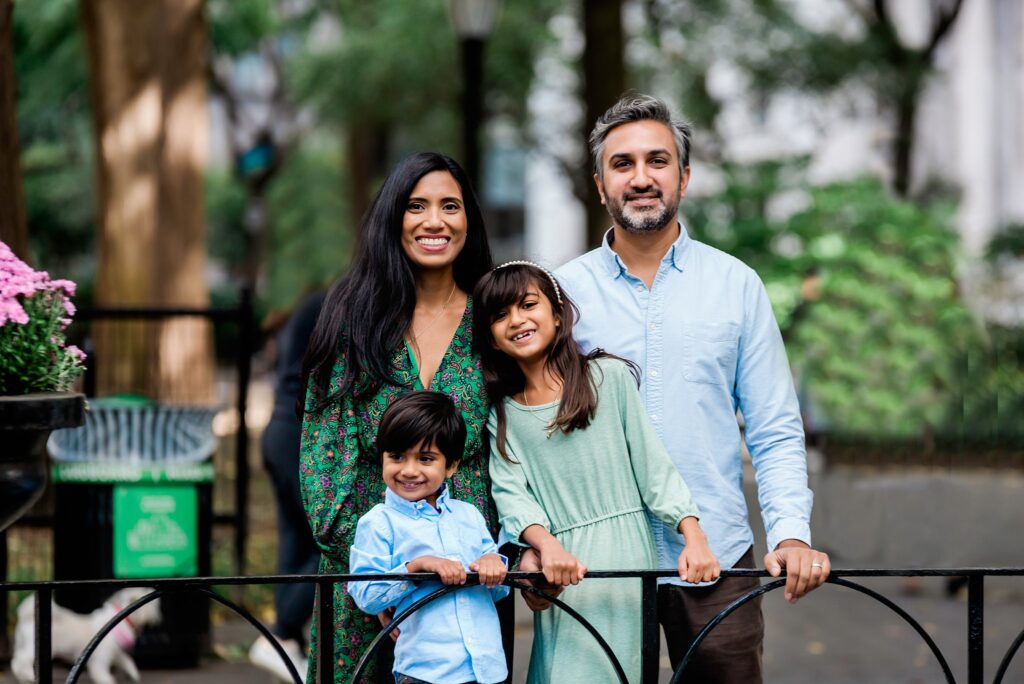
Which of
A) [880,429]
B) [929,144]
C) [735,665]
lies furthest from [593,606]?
[929,144]

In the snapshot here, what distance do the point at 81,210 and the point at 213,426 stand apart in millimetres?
20852

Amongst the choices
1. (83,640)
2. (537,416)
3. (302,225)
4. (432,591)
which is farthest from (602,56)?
(302,225)

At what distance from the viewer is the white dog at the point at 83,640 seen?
18.0 ft

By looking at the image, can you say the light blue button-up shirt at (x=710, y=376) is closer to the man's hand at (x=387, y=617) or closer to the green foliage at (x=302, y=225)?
the man's hand at (x=387, y=617)

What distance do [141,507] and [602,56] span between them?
7.32 metres

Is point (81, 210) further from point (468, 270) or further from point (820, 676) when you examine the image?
point (468, 270)

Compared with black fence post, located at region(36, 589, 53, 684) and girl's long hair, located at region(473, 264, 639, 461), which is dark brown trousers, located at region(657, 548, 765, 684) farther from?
black fence post, located at region(36, 589, 53, 684)

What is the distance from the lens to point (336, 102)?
55.2 ft

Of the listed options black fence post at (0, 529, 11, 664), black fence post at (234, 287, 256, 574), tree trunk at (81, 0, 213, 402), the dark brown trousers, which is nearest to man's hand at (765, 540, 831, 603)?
the dark brown trousers

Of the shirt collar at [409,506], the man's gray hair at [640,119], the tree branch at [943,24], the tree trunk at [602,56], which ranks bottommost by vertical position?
the shirt collar at [409,506]

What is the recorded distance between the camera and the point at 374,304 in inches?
127

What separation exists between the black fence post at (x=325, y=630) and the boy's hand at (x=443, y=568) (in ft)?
0.72

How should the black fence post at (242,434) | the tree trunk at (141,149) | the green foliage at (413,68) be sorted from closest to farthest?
the black fence post at (242,434), the tree trunk at (141,149), the green foliage at (413,68)

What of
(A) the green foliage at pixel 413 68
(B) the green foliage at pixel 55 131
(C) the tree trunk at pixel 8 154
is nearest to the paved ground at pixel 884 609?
(C) the tree trunk at pixel 8 154
